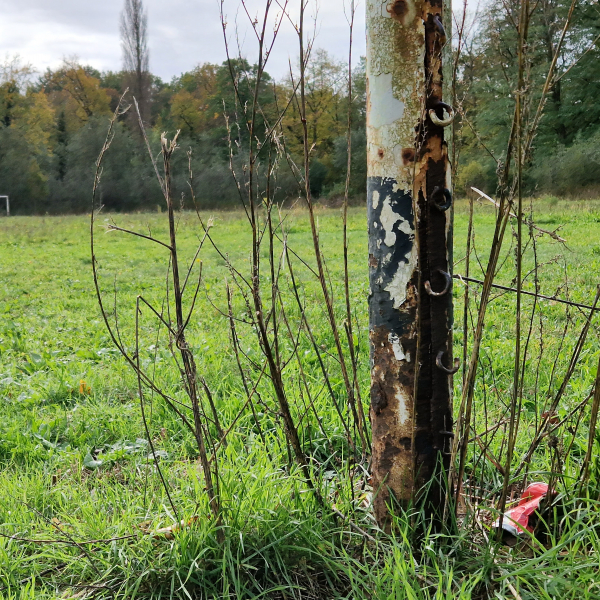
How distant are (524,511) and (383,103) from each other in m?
1.37

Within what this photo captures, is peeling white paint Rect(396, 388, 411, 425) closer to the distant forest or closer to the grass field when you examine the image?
the grass field

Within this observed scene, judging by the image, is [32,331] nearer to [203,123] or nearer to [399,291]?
[399,291]

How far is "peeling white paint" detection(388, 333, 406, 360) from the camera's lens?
1.65m

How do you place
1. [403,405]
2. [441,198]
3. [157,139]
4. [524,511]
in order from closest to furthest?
[441,198] → [403,405] → [524,511] → [157,139]

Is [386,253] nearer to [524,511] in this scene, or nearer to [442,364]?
[442,364]

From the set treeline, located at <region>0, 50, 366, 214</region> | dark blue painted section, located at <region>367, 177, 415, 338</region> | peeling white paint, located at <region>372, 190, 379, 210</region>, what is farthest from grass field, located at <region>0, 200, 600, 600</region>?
treeline, located at <region>0, 50, 366, 214</region>

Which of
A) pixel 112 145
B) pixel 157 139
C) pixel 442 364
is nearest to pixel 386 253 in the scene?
pixel 442 364

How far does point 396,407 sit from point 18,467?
6.38ft

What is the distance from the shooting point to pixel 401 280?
5.33ft

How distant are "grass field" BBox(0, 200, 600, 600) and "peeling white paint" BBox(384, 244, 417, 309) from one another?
0.49 m

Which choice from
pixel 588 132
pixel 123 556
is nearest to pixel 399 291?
pixel 123 556

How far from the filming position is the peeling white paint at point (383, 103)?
5.24 ft

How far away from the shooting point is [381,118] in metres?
1.63

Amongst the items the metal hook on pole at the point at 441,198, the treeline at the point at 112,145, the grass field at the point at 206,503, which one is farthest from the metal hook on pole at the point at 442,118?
the treeline at the point at 112,145
